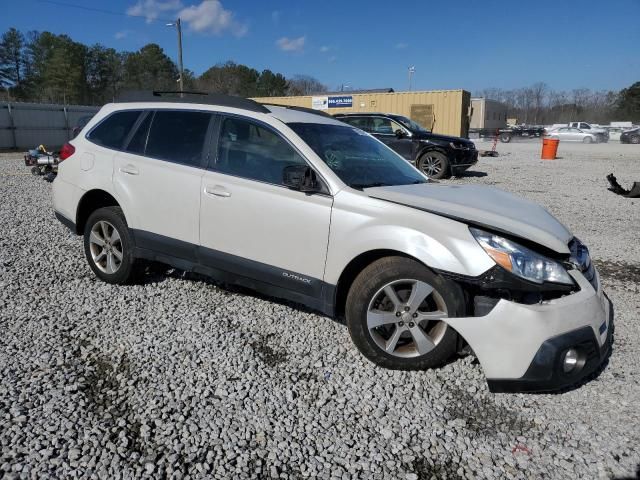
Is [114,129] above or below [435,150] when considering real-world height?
above

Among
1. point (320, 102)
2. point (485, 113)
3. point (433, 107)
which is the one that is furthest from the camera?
point (485, 113)

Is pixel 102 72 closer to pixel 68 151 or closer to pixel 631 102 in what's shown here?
pixel 68 151

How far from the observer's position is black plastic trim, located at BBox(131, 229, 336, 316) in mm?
3332

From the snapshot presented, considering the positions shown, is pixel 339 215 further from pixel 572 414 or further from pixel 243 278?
pixel 572 414

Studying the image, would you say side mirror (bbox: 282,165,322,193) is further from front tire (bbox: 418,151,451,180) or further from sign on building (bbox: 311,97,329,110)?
sign on building (bbox: 311,97,329,110)

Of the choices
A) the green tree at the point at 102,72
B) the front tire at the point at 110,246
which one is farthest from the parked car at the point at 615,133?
the green tree at the point at 102,72

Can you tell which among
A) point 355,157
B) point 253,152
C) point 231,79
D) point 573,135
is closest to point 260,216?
point 253,152

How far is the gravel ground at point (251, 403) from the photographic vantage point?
2311 mm

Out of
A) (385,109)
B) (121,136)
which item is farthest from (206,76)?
(121,136)

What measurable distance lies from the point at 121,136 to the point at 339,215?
99.2 inches

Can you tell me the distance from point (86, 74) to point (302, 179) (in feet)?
226

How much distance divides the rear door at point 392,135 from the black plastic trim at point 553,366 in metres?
10.8

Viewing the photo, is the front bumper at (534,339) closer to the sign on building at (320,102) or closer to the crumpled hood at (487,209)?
the crumpled hood at (487,209)

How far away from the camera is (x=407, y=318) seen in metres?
2.98
